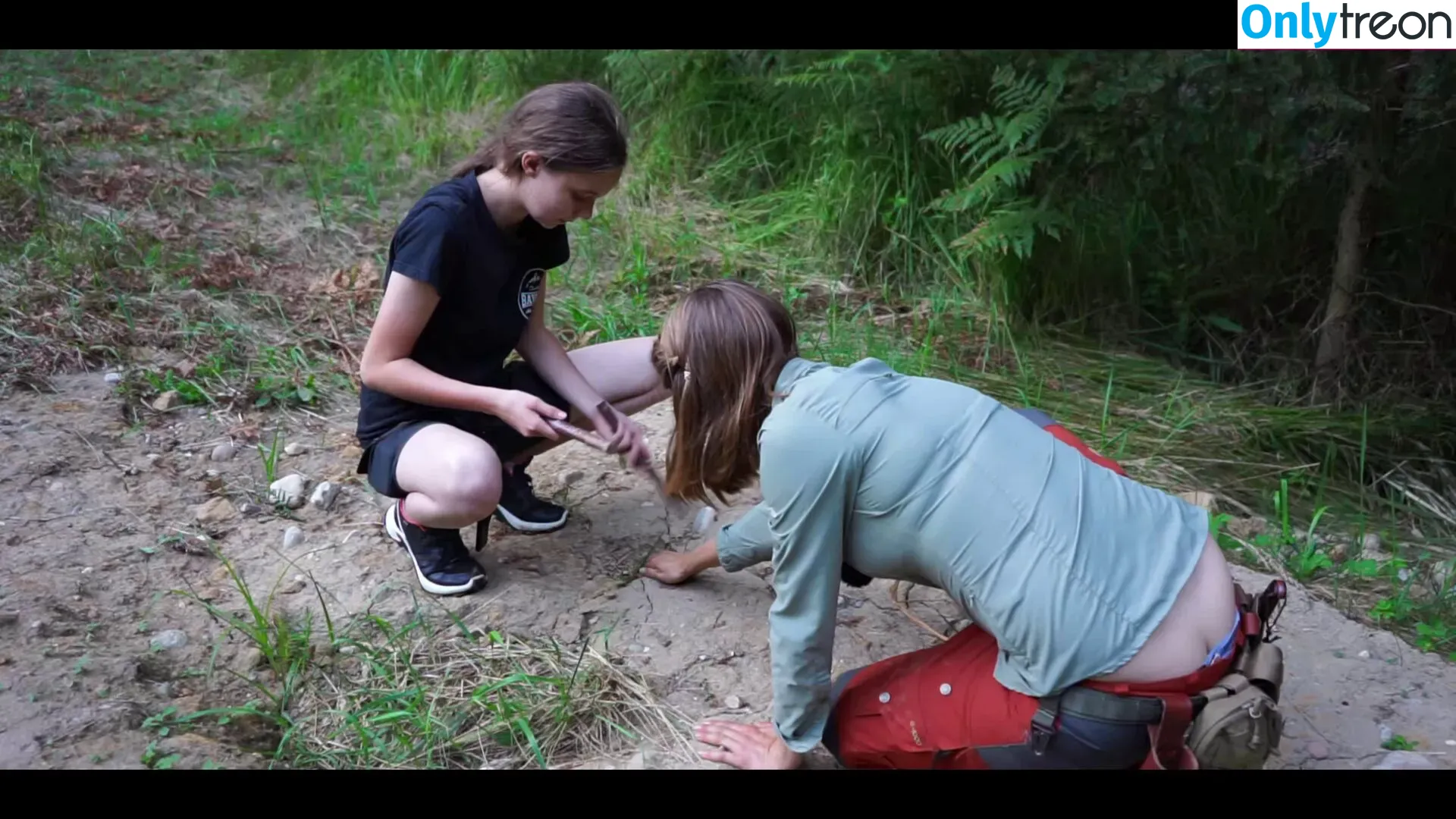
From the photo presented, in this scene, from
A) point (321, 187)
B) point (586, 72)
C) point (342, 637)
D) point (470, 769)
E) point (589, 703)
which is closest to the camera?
point (470, 769)

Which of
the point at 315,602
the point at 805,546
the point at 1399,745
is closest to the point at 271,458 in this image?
the point at 315,602

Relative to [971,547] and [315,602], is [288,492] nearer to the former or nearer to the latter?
[315,602]

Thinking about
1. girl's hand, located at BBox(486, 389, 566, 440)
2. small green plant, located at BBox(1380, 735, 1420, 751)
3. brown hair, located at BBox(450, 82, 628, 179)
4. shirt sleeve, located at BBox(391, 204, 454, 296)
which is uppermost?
brown hair, located at BBox(450, 82, 628, 179)

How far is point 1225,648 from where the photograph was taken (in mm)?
1755

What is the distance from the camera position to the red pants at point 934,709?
1824mm

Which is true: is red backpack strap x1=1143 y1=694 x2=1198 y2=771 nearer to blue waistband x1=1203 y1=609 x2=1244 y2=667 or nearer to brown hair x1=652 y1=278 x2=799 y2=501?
blue waistband x1=1203 y1=609 x2=1244 y2=667

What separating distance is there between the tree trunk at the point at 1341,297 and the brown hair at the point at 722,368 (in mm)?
2970

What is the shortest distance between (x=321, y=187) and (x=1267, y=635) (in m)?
4.45

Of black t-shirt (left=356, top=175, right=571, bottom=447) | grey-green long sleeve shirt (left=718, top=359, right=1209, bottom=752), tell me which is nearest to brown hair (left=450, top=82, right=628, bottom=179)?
black t-shirt (left=356, top=175, right=571, bottom=447)

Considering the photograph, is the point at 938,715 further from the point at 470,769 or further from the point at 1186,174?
the point at 1186,174

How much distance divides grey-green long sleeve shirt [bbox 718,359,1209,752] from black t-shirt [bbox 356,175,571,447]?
92cm

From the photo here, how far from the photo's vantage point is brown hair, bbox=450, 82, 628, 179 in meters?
2.33

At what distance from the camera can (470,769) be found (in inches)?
84.4

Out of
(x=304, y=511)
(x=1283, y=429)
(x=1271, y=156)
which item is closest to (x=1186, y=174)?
(x=1271, y=156)
